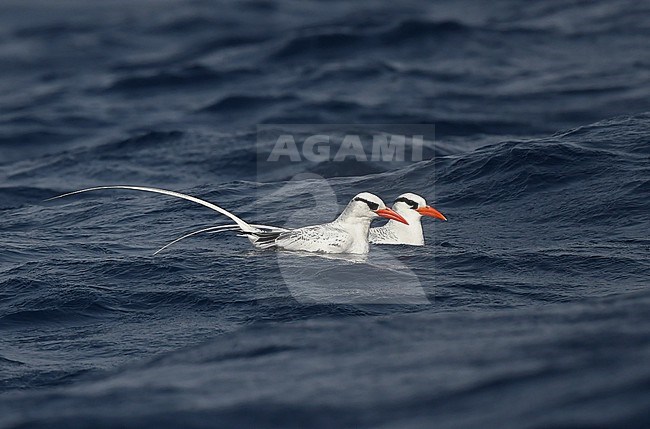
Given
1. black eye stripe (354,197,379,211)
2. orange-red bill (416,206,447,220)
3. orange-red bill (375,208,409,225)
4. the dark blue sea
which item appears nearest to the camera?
the dark blue sea

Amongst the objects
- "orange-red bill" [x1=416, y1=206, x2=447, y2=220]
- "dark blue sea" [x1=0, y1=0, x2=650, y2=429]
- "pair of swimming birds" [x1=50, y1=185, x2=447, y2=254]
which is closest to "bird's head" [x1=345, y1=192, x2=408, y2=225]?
"pair of swimming birds" [x1=50, y1=185, x2=447, y2=254]

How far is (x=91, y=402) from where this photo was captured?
7.35 meters

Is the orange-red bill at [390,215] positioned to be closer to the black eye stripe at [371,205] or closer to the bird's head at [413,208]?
the black eye stripe at [371,205]

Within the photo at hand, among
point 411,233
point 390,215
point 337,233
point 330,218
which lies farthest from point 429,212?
point 330,218

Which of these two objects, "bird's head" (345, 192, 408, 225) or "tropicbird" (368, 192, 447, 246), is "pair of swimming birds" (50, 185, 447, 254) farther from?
"tropicbird" (368, 192, 447, 246)

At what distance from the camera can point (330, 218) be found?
13.5m

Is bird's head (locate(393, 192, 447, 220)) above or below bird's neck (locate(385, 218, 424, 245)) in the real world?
above

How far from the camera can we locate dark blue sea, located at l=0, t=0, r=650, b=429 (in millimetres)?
7070

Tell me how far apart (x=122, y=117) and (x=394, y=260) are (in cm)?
1134

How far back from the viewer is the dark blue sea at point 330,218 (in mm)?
7070

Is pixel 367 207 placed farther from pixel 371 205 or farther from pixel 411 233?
pixel 411 233

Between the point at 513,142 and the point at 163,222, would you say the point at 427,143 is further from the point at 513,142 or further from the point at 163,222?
the point at 163,222

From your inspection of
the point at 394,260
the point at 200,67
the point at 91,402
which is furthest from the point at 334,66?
A: the point at 91,402

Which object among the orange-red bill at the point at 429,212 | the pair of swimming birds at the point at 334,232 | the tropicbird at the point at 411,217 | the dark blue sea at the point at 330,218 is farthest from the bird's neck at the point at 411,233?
the pair of swimming birds at the point at 334,232
